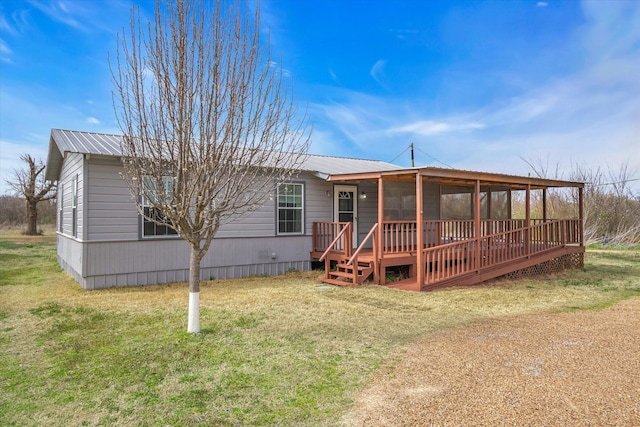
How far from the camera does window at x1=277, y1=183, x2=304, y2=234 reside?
33.6ft

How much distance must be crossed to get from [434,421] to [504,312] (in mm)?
4123

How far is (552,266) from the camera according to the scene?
11.4 m

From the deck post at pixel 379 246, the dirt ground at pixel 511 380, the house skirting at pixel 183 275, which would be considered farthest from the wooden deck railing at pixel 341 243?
the dirt ground at pixel 511 380

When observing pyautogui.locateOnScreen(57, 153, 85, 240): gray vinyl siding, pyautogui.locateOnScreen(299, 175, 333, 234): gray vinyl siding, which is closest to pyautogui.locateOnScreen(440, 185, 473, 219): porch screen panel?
pyautogui.locateOnScreen(299, 175, 333, 234): gray vinyl siding

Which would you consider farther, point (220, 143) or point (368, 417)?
point (220, 143)

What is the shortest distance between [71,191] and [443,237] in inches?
385

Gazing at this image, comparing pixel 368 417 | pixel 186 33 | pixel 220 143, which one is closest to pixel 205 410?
pixel 368 417

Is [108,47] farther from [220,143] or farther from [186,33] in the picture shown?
[220,143]

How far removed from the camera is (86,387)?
336 centimetres

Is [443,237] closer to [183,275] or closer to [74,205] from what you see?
[183,275]

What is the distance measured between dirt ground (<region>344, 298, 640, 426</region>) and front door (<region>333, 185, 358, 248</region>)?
20.9 feet

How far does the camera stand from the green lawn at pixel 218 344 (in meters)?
2.99

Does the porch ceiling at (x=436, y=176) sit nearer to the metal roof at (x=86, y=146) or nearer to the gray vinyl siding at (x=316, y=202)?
the gray vinyl siding at (x=316, y=202)

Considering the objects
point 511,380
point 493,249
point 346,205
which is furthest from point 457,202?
point 511,380
